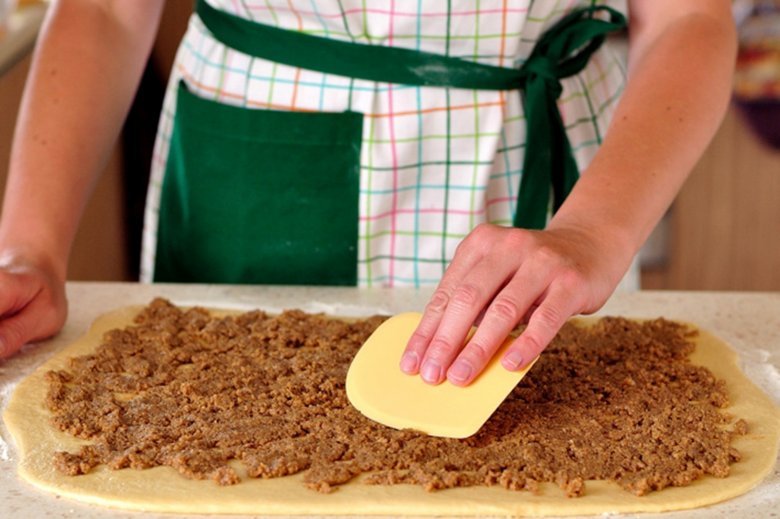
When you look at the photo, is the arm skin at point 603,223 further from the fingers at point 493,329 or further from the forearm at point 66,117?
the forearm at point 66,117

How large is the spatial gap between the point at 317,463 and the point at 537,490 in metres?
0.18

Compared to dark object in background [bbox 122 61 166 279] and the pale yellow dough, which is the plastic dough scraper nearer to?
the pale yellow dough

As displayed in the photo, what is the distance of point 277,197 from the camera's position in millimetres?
1378

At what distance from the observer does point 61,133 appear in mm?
1291

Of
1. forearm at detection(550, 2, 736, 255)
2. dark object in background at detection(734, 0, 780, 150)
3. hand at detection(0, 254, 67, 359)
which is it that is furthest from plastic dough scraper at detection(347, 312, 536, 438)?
dark object in background at detection(734, 0, 780, 150)

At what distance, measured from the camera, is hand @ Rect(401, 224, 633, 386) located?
0.96m

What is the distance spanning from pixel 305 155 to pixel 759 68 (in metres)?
1.92

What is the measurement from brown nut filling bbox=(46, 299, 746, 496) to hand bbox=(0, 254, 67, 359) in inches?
2.9

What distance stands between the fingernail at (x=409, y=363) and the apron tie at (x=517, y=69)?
45cm

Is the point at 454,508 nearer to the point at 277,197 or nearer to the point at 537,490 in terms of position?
the point at 537,490

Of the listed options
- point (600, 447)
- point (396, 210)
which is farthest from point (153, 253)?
point (600, 447)

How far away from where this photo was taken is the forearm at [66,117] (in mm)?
1244

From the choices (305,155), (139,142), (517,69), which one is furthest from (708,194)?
(305,155)

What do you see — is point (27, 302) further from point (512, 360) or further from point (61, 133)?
point (512, 360)
